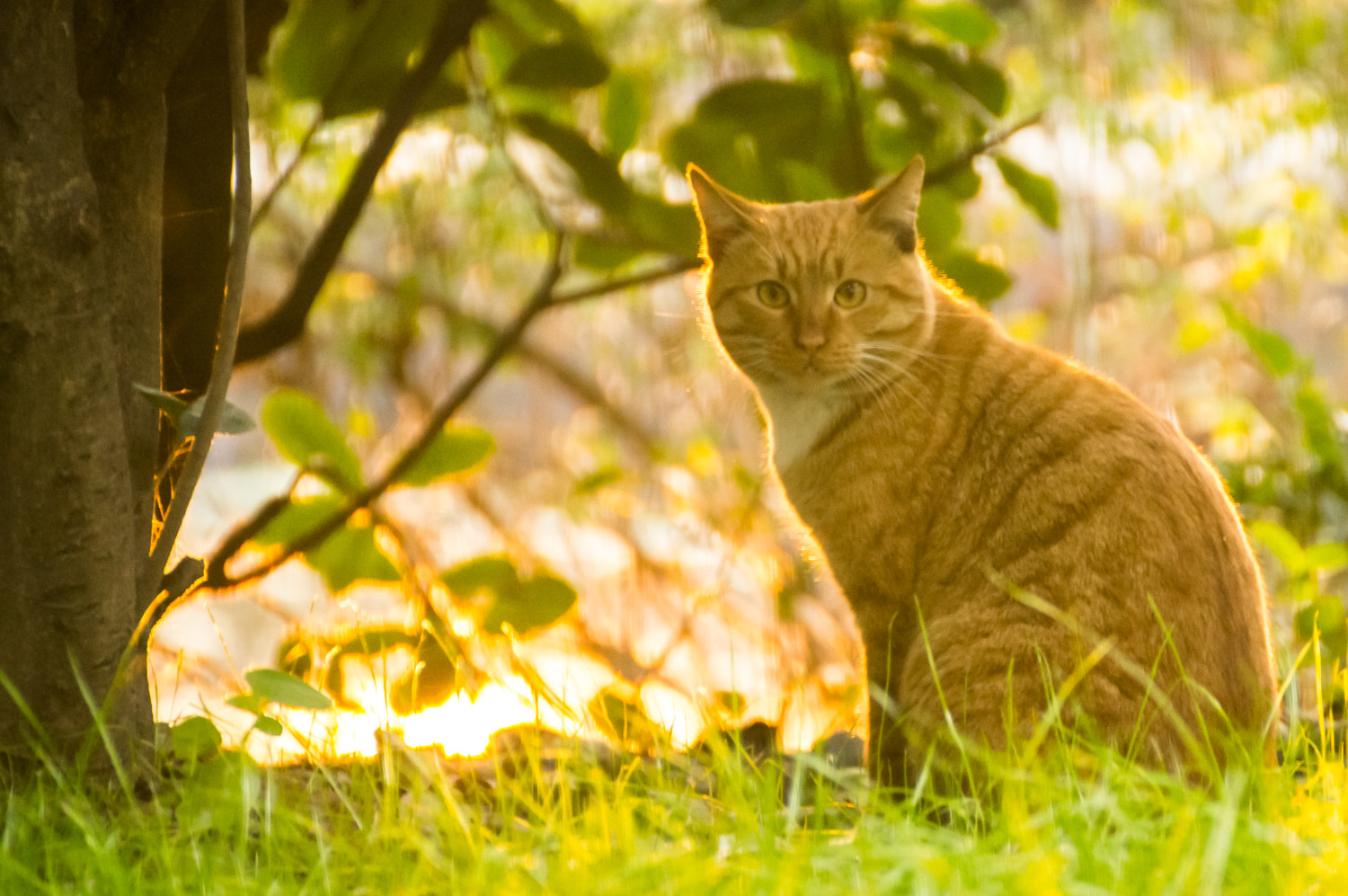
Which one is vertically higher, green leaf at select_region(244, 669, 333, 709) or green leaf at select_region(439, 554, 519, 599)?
green leaf at select_region(439, 554, 519, 599)

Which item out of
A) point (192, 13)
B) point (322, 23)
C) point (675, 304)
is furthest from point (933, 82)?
point (675, 304)

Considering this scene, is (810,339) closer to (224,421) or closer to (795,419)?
(795,419)

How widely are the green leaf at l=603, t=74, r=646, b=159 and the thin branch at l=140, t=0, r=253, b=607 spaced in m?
0.69

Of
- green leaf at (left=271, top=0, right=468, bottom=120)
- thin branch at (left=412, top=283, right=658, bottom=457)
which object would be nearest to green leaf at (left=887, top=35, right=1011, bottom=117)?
green leaf at (left=271, top=0, right=468, bottom=120)

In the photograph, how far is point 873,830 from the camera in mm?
1220

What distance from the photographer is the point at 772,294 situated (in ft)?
6.93

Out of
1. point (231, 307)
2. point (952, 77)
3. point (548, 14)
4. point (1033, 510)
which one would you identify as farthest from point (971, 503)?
point (231, 307)

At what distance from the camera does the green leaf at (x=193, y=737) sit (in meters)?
1.48

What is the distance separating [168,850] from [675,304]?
2956 millimetres

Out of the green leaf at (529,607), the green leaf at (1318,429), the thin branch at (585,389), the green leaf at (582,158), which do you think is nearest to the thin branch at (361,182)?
the green leaf at (582,158)

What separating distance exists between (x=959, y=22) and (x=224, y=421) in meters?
1.32

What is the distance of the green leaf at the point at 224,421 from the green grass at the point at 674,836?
42 centimetres

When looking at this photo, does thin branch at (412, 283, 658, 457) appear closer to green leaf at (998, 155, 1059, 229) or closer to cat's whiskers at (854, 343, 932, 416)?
cat's whiskers at (854, 343, 932, 416)

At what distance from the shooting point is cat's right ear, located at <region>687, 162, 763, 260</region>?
1937 millimetres
